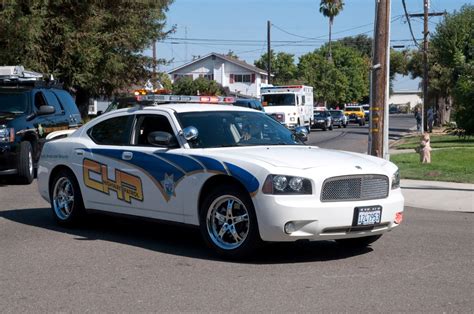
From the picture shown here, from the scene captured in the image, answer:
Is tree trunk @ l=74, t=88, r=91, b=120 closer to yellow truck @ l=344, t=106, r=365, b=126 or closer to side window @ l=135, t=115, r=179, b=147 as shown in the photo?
side window @ l=135, t=115, r=179, b=147

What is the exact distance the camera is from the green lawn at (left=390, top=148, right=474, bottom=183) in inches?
665

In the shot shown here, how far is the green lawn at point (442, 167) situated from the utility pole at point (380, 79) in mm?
1775

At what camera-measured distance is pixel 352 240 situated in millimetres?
8117

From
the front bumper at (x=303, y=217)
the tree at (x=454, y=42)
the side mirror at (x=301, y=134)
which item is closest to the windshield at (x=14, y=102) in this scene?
the side mirror at (x=301, y=134)

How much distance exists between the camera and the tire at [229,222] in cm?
720

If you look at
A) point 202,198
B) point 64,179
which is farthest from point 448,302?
point 64,179

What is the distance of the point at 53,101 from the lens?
1688cm

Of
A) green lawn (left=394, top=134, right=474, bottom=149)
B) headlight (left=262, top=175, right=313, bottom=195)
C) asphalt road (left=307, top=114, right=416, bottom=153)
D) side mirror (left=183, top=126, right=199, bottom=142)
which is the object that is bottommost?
asphalt road (left=307, top=114, right=416, bottom=153)

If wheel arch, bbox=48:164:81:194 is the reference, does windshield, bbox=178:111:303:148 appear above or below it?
above

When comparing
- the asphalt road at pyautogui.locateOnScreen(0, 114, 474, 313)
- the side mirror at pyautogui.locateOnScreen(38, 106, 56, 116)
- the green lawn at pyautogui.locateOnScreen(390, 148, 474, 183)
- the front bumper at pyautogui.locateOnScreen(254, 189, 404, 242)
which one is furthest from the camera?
the green lawn at pyautogui.locateOnScreen(390, 148, 474, 183)

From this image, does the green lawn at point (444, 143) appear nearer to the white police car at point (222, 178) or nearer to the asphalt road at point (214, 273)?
the asphalt road at point (214, 273)

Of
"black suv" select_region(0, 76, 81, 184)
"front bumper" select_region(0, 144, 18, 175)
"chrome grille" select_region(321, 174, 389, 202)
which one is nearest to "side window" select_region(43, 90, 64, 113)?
"black suv" select_region(0, 76, 81, 184)

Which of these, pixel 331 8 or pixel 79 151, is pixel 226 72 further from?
pixel 79 151

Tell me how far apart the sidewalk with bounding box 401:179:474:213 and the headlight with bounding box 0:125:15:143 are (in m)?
7.98
